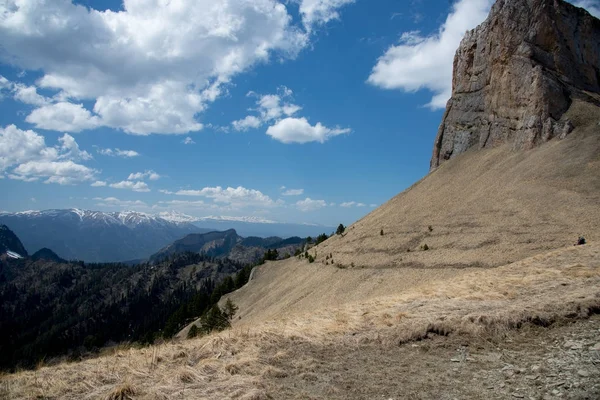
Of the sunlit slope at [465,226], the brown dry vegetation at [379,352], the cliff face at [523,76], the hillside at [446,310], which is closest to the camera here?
the brown dry vegetation at [379,352]

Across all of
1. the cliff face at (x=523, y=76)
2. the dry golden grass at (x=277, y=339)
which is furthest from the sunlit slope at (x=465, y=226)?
the dry golden grass at (x=277, y=339)

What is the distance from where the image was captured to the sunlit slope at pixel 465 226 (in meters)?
33.8

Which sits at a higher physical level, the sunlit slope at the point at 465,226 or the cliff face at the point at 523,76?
the cliff face at the point at 523,76

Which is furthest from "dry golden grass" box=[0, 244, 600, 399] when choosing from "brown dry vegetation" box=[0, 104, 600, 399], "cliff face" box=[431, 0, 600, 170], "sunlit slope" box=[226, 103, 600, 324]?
"cliff face" box=[431, 0, 600, 170]

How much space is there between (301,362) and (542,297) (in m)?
10.1

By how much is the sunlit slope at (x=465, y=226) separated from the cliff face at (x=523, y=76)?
4.43 meters

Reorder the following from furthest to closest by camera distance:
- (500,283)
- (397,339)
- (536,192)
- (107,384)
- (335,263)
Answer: (335,263), (536,192), (500,283), (397,339), (107,384)

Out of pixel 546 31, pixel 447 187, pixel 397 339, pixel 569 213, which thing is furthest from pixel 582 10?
pixel 397 339

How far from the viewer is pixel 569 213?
36.8 m

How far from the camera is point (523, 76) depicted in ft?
224

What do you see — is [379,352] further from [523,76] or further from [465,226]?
[523,76]

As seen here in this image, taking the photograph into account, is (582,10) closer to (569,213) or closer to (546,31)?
(546,31)

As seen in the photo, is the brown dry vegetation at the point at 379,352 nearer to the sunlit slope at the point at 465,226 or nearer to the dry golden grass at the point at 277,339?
the dry golden grass at the point at 277,339

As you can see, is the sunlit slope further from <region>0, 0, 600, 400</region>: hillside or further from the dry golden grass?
the dry golden grass
